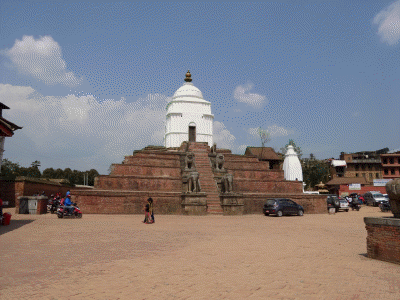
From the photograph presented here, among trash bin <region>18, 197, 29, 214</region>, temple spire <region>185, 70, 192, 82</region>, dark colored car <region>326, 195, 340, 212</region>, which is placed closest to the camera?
trash bin <region>18, 197, 29, 214</region>

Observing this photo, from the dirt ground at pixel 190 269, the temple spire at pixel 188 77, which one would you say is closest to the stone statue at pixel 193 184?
the dirt ground at pixel 190 269

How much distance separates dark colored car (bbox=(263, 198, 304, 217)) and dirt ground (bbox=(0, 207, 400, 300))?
10.3 meters

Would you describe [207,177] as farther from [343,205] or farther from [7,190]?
[7,190]

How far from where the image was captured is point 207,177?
25.3m

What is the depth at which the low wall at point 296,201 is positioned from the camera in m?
22.1

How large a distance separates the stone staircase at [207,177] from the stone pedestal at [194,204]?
3.00 ft

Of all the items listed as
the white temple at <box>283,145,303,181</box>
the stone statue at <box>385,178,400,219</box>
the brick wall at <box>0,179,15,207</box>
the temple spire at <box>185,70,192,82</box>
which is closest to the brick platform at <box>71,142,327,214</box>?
the brick wall at <box>0,179,15,207</box>

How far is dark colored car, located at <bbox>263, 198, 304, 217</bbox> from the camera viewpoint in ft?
66.6

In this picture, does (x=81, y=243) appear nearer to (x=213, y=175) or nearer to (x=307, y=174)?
(x=213, y=175)

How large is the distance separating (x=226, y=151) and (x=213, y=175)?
948 cm

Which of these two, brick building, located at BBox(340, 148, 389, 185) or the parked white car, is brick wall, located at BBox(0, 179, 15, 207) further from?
brick building, located at BBox(340, 148, 389, 185)

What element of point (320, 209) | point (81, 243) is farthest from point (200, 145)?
point (81, 243)

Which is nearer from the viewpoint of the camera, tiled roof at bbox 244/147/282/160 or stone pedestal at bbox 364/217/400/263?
stone pedestal at bbox 364/217/400/263

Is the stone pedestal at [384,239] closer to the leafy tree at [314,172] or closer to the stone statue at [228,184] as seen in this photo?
the stone statue at [228,184]
